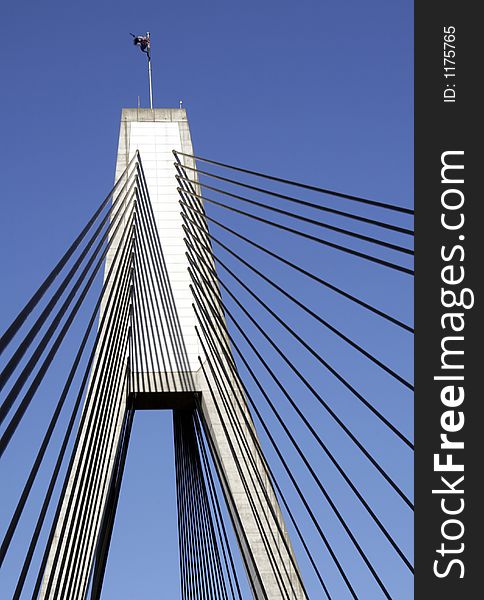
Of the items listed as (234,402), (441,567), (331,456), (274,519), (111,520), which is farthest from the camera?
(111,520)

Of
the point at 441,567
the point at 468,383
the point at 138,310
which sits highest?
the point at 138,310

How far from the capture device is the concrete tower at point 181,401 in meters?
22.2

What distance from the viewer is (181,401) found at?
85.0ft

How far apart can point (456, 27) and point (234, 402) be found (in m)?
9.59

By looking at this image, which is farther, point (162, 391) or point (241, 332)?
point (162, 391)

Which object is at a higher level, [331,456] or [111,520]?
[111,520]

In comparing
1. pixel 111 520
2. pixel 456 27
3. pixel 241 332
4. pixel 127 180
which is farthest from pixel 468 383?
pixel 111 520

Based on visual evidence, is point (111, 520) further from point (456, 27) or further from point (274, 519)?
point (456, 27)

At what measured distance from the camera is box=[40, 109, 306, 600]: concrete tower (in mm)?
22234

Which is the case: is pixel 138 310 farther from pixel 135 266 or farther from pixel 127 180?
pixel 127 180

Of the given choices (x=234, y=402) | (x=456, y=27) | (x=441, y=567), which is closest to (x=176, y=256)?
(x=234, y=402)

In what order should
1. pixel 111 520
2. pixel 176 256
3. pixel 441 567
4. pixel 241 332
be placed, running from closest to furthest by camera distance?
pixel 441 567 → pixel 241 332 → pixel 176 256 → pixel 111 520

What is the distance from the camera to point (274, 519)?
2203 cm

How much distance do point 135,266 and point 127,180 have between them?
5.66ft
